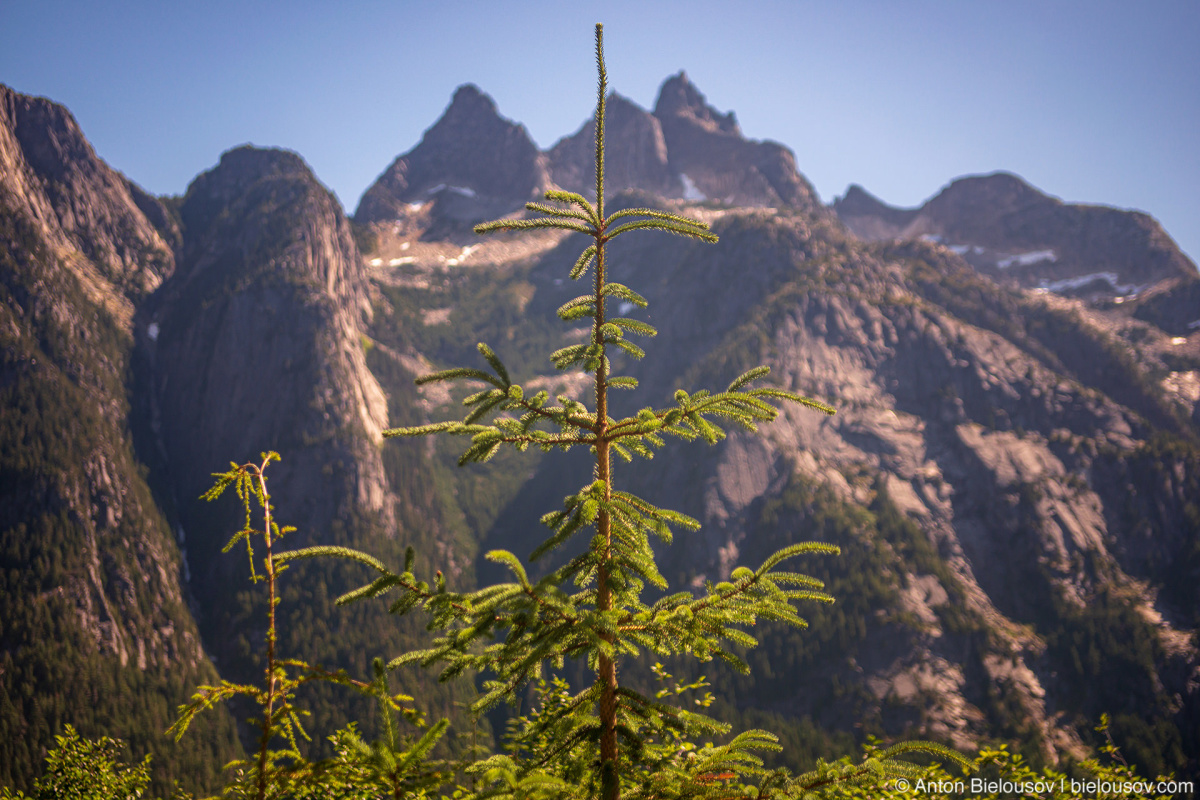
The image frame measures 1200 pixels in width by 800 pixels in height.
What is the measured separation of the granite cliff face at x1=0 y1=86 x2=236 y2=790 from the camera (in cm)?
11373

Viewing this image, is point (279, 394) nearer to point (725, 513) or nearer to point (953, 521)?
point (725, 513)

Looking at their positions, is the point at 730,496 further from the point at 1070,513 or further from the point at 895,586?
the point at 1070,513

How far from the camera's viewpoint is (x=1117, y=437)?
16788 centimetres

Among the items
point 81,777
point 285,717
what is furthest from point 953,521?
point 285,717

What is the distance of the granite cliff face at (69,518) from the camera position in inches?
4477

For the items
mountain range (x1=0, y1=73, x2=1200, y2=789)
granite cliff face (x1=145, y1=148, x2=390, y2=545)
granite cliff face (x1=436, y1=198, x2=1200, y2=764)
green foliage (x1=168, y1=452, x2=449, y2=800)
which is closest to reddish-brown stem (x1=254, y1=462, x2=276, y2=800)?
green foliage (x1=168, y1=452, x2=449, y2=800)

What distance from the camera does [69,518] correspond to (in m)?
139

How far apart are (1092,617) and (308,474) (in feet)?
624

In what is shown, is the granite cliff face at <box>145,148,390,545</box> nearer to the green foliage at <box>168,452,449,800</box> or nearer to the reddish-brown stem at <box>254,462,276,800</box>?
the green foliage at <box>168,452,449,800</box>

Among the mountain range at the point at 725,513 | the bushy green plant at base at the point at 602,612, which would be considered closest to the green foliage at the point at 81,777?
the bushy green plant at base at the point at 602,612

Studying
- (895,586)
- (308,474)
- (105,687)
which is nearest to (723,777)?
(895,586)

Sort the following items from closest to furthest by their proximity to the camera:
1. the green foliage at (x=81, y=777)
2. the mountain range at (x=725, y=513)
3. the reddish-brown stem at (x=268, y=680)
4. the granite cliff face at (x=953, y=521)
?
the reddish-brown stem at (x=268, y=680) → the green foliage at (x=81, y=777) → the mountain range at (x=725, y=513) → the granite cliff face at (x=953, y=521)

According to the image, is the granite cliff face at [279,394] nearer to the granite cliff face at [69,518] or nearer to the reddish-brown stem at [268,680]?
the granite cliff face at [69,518]

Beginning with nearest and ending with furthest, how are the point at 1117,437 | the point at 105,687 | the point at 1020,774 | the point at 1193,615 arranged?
the point at 1020,774 < the point at 105,687 < the point at 1193,615 < the point at 1117,437
